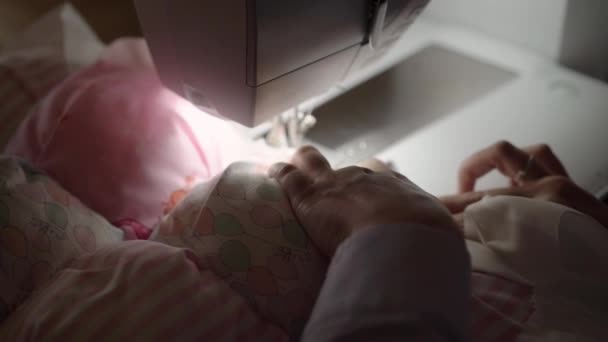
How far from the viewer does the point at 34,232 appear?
2.37 ft

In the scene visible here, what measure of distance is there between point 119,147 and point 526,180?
1.93 feet

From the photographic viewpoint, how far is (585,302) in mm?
666

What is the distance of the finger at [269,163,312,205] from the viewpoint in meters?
0.74

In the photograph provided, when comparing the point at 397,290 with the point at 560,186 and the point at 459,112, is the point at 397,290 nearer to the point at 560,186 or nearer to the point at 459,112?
the point at 560,186

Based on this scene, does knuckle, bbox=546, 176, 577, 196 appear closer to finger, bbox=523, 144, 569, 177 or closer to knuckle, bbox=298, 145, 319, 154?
finger, bbox=523, 144, 569, 177

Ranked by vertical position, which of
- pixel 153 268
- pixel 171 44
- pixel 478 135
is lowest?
pixel 478 135

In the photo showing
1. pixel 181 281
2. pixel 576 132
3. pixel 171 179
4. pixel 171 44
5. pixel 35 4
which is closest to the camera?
pixel 181 281

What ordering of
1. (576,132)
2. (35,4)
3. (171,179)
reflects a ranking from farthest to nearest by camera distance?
1. (35,4)
2. (576,132)
3. (171,179)

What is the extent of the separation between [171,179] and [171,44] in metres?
0.23

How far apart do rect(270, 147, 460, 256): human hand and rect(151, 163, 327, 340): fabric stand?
19mm

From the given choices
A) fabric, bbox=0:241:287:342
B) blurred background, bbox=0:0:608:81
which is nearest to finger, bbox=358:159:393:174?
fabric, bbox=0:241:287:342

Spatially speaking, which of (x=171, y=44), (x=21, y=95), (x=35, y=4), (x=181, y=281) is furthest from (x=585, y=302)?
(x=35, y=4)

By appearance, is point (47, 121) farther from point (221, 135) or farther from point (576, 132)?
point (576, 132)

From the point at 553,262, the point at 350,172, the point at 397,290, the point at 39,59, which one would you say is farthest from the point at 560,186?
the point at 39,59
